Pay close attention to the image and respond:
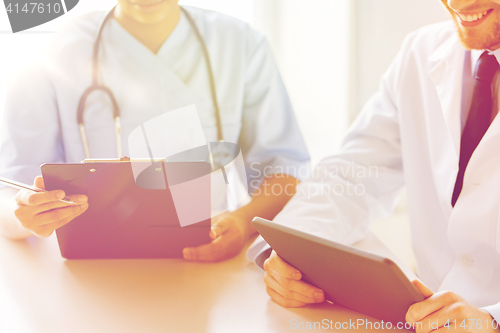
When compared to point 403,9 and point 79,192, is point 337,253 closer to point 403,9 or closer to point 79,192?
point 79,192

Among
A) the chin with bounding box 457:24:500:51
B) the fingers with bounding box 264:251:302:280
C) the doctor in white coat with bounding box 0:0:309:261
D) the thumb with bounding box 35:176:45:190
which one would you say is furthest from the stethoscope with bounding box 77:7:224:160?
the chin with bounding box 457:24:500:51

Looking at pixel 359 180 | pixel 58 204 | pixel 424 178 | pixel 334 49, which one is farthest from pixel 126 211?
pixel 334 49

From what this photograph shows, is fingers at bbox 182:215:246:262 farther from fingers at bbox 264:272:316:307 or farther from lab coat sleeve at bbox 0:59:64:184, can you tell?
lab coat sleeve at bbox 0:59:64:184

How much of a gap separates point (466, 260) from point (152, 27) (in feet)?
2.43

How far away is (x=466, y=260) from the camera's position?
646 millimetres

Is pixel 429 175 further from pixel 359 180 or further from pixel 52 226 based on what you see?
pixel 52 226

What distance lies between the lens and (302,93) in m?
1.47

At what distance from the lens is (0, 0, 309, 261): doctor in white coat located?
2.45 ft

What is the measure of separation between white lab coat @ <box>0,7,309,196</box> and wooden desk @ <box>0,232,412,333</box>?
0.67ft

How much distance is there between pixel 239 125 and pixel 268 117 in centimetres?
7

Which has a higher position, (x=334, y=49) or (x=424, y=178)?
(x=334, y=49)

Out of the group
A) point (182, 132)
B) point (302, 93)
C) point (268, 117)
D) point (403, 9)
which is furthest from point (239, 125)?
point (403, 9)

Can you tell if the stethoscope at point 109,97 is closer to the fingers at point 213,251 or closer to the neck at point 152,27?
the neck at point 152,27

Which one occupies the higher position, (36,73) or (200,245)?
(36,73)
